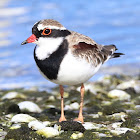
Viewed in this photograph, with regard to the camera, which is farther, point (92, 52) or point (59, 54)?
point (92, 52)

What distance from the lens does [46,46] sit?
5348 millimetres

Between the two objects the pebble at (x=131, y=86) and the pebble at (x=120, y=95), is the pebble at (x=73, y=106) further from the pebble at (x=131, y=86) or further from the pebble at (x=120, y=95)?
the pebble at (x=131, y=86)

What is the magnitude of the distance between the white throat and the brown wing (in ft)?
0.87

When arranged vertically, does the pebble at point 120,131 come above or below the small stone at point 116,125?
below

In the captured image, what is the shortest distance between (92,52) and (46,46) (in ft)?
2.78

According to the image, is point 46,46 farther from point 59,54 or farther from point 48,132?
point 48,132

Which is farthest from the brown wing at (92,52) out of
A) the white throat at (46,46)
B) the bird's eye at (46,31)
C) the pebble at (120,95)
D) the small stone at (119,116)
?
the pebble at (120,95)

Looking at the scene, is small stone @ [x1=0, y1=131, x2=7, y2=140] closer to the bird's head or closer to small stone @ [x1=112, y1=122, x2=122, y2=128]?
the bird's head

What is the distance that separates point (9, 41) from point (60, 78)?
7993mm

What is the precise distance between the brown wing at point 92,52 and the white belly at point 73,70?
99 mm

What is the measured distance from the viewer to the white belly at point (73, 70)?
5258 millimetres

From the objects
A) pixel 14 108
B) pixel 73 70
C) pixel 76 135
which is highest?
pixel 73 70

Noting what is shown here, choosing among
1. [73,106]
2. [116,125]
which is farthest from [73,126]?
[73,106]

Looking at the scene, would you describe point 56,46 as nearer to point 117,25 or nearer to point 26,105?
point 26,105
